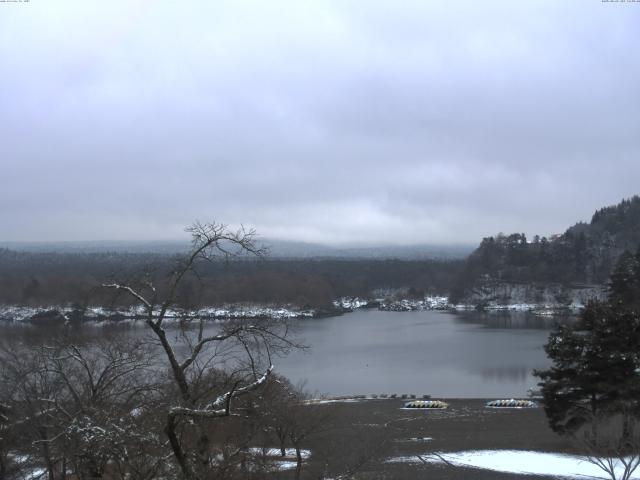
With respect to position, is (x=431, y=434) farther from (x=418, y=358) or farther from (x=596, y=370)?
(x=418, y=358)

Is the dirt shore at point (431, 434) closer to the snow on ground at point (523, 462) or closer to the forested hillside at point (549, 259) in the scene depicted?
the snow on ground at point (523, 462)

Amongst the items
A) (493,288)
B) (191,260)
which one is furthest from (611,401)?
(493,288)

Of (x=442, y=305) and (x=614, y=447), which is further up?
(x=614, y=447)

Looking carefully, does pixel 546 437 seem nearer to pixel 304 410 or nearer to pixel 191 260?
pixel 304 410

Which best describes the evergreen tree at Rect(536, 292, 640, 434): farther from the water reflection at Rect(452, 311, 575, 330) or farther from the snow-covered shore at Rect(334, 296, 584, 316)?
the snow-covered shore at Rect(334, 296, 584, 316)

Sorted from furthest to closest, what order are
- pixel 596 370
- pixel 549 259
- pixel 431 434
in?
1. pixel 549 259
2. pixel 431 434
3. pixel 596 370

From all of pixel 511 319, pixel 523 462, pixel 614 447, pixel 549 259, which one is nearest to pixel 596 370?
pixel 523 462
